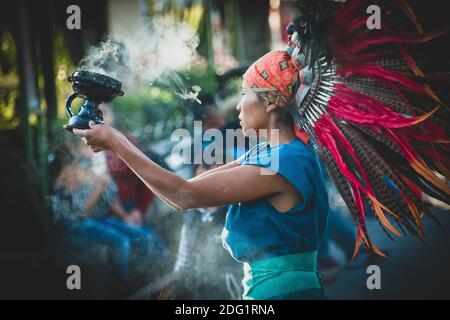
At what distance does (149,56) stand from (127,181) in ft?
3.81

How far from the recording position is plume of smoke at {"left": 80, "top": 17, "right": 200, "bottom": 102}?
3111 mm

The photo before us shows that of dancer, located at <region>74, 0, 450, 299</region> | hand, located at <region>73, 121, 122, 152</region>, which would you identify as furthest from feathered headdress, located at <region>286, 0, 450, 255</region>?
hand, located at <region>73, 121, 122, 152</region>

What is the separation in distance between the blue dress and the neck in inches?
1.6

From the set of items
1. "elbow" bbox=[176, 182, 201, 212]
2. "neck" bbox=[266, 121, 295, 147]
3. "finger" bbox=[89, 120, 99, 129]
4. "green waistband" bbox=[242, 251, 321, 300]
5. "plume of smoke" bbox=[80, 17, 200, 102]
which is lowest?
"green waistband" bbox=[242, 251, 321, 300]

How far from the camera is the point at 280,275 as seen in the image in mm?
2516

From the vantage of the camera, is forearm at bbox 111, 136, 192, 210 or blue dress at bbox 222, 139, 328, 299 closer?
forearm at bbox 111, 136, 192, 210

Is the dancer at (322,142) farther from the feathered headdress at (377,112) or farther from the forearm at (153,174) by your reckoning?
the forearm at (153,174)

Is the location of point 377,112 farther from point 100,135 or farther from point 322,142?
point 100,135

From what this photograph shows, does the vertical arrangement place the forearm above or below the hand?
below

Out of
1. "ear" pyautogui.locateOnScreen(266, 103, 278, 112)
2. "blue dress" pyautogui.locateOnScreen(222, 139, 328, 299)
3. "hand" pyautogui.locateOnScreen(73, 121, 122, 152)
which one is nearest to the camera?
Result: "hand" pyautogui.locateOnScreen(73, 121, 122, 152)

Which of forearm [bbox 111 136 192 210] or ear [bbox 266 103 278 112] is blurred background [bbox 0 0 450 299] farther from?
forearm [bbox 111 136 192 210]

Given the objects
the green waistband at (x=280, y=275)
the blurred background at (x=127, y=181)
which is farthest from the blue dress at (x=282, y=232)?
the blurred background at (x=127, y=181)
